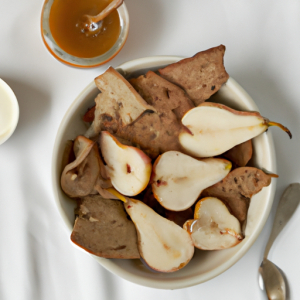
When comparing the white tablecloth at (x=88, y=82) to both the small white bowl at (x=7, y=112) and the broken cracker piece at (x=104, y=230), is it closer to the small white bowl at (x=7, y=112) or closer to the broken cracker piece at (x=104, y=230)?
the small white bowl at (x=7, y=112)

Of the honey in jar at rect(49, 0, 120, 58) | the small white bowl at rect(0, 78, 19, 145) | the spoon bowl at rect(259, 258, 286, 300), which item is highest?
the honey in jar at rect(49, 0, 120, 58)

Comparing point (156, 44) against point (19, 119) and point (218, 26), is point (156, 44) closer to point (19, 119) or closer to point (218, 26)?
point (218, 26)

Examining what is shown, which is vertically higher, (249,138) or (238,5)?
(238,5)

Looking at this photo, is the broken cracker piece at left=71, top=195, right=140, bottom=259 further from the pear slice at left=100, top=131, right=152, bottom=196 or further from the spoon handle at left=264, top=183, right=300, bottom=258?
the spoon handle at left=264, top=183, right=300, bottom=258

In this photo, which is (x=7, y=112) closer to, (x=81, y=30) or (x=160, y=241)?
(x=81, y=30)

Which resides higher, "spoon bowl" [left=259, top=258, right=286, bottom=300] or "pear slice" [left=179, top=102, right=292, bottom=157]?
"pear slice" [left=179, top=102, right=292, bottom=157]

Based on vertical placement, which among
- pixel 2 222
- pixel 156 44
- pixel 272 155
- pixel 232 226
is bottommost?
pixel 2 222

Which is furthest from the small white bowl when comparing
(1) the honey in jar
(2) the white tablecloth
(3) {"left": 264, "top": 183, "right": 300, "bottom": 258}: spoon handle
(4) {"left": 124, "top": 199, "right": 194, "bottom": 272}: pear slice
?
(3) {"left": 264, "top": 183, "right": 300, "bottom": 258}: spoon handle

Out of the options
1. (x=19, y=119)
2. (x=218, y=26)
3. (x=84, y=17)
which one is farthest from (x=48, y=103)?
(x=218, y=26)
